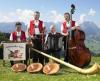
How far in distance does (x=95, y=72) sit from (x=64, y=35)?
385 centimetres

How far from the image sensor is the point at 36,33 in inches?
546

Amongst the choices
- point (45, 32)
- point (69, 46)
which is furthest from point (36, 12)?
point (69, 46)

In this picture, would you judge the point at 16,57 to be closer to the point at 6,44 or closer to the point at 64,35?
the point at 6,44

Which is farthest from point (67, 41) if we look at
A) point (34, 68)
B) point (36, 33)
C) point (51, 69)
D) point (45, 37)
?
point (51, 69)

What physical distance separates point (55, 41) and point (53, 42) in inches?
3.4

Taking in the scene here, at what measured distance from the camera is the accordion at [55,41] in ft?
45.1

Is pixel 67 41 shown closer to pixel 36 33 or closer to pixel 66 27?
pixel 66 27

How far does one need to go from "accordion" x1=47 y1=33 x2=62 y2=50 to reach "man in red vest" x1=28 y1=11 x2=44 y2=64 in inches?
13.7

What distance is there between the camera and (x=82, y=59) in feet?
44.1

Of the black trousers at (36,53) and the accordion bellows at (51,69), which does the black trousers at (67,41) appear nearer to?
the black trousers at (36,53)

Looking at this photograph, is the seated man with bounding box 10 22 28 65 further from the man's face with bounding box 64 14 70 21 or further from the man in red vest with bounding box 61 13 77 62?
the man's face with bounding box 64 14 70 21

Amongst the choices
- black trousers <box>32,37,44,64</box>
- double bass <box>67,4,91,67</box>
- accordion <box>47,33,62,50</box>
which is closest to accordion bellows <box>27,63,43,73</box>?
black trousers <box>32,37,44,64</box>

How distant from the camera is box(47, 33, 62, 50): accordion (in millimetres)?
13742

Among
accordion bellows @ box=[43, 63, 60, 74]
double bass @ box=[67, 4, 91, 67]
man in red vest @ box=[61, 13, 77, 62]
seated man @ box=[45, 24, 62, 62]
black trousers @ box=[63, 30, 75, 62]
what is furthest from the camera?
man in red vest @ box=[61, 13, 77, 62]
